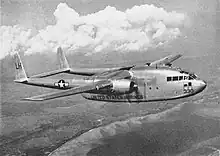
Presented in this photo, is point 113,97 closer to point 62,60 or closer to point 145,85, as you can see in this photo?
point 145,85

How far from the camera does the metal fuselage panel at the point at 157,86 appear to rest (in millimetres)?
32844

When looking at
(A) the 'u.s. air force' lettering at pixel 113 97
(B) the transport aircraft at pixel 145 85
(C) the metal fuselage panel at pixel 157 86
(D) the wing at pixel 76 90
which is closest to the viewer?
(D) the wing at pixel 76 90

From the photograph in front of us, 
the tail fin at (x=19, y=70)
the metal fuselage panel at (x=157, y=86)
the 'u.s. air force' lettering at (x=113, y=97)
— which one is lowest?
the 'u.s. air force' lettering at (x=113, y=97)

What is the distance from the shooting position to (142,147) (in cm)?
15300

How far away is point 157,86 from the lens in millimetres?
34125

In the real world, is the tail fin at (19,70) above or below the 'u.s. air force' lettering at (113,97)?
above

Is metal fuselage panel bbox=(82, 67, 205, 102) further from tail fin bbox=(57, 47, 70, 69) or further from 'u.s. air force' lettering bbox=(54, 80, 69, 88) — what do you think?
tail fin bbox=(57, 47, 70, 69)

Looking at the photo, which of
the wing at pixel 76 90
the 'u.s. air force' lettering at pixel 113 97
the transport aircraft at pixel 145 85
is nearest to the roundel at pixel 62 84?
the transport aircraft at pixel 145 85

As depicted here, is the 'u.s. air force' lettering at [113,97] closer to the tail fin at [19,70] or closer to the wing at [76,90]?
the wing at [76,90]

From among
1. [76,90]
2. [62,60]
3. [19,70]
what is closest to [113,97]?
[76,90]

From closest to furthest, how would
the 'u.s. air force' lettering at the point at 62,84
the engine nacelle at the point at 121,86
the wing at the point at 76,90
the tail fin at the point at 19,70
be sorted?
the wing at the point at 76,90
the engine nacelle at the point at 121,86
the 'u.s. air force' lettering at the point at 62,84
the tail fin at the point at 19,70

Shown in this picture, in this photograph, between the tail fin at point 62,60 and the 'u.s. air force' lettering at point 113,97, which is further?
the tail fin at point 62,60

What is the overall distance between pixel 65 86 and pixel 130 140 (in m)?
140

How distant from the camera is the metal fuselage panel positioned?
108 feet
